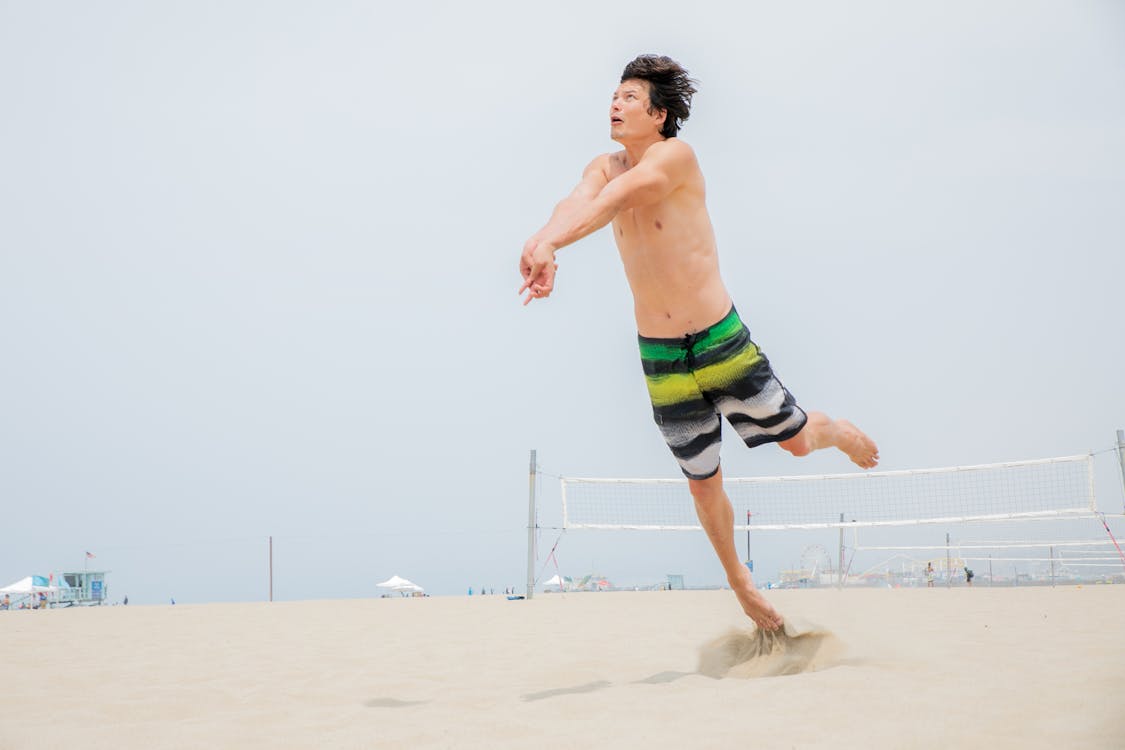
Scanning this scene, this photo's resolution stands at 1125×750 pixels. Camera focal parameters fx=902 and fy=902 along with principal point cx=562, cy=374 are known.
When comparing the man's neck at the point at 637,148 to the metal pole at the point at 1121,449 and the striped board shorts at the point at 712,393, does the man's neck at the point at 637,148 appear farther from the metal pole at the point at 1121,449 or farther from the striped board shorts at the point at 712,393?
the metal pole at the point at 1121,449

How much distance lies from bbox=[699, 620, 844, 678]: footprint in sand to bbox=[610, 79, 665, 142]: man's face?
6.86 ft

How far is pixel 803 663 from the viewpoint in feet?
11.4

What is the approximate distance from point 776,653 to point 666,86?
2288 mm

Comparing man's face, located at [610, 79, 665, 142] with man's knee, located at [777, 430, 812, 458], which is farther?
man's knee, located at [777, 430, 812, 458]

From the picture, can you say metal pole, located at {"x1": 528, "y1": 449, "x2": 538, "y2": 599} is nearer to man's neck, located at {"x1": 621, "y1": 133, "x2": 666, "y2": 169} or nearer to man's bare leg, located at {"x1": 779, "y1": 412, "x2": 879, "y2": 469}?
man's bare leg, located at {"x1": 779, "y1": 412, "x2": 879, "y2": 469}

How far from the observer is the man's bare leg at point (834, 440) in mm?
3660

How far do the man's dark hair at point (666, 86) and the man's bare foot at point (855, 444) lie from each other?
1.42 meters

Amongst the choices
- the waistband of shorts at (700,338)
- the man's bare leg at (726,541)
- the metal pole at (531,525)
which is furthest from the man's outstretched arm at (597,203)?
the metal pole at (531,525)

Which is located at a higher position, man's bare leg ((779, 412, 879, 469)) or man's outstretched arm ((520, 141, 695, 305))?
man's outstretched arm ((520, 141, 695, 305))

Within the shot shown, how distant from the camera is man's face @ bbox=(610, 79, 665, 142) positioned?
11.3 feet

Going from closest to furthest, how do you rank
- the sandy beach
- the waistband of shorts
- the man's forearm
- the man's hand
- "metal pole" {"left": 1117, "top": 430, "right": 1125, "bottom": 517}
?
the sandy beach
the man's hand
the man's forearm
the waistband of shorts
"metal pole" {"left": 1117, "top": 430, "right": 1125, "bottom": 517}

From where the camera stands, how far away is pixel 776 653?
3631mm

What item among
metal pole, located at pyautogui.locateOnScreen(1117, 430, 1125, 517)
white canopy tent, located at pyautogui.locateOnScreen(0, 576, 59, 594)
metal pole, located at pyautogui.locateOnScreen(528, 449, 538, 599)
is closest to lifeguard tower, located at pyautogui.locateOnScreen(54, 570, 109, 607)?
white canopy tent, located at pyautogui.locateOnScreen(0, 576, 59, 594)

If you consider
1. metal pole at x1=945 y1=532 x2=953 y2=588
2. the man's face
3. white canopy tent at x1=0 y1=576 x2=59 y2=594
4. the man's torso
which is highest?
the man's face
